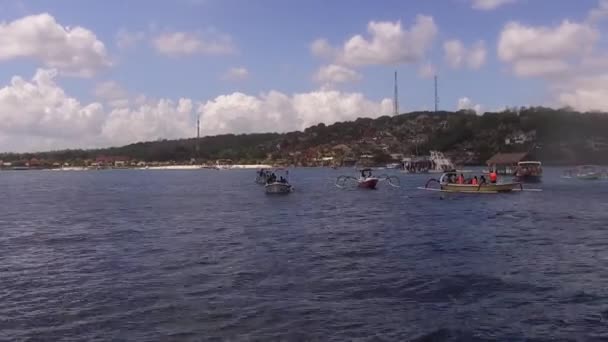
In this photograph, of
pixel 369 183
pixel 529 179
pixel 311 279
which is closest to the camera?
pixel 311 279

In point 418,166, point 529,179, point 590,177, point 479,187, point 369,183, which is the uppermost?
point 418,166

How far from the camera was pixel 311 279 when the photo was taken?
22703mm

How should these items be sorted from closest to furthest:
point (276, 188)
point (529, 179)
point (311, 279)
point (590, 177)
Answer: point (311, 279) < point (276, 188) < point (529, 179) < point (590, 177)

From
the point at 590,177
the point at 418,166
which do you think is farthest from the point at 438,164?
the point at 590,177

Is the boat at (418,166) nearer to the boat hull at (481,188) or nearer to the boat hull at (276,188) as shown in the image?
the boat hull at (276,188)

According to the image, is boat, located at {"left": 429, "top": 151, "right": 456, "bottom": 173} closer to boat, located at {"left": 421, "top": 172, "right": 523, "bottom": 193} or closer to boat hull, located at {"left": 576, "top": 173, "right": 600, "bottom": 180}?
boat hull, located at {"left": 576, "top": 173, "right": 600, "bottom": 180}

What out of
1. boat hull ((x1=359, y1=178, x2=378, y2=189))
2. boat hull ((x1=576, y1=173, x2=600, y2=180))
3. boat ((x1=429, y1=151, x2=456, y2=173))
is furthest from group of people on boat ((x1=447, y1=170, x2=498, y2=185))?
boat ((x1=429, y1=151, x2=456, y2=173))

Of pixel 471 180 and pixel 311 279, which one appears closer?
pixel 311 279

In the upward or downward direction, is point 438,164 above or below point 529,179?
above

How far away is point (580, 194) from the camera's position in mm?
66750

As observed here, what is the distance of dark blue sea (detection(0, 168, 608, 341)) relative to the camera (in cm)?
1648

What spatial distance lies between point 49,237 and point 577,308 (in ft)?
98.7

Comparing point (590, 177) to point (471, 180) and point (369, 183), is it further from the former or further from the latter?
point (471, 180)

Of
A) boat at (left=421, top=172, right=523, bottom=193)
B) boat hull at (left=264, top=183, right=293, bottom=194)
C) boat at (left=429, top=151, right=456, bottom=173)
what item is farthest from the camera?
boat at (left=429, top=151, right=456, bottom=173)
